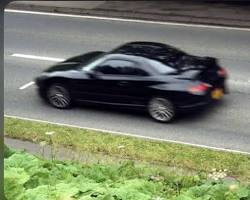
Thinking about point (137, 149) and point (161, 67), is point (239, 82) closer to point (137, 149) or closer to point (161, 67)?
point (161, 67)

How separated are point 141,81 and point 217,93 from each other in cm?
161

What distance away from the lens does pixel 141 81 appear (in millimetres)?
11367

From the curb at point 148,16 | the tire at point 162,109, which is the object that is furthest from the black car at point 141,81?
the curb at point 148,16

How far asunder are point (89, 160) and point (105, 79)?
3054 millimetres

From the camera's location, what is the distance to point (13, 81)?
13.6 metres

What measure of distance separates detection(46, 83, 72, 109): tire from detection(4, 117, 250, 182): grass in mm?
1307

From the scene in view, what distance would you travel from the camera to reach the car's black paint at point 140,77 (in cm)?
1116

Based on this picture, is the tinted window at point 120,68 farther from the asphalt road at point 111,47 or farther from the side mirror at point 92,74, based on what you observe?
the asphalt road at point 111,47

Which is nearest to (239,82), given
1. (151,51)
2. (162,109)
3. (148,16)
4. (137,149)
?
(151,51)

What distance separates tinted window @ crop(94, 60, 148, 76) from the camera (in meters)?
11.4

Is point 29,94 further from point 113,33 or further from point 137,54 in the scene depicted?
point 113,33

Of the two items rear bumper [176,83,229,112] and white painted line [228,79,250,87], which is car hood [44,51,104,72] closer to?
rear bumper [176,83,229,112]

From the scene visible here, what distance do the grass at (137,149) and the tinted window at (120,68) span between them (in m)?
1.62

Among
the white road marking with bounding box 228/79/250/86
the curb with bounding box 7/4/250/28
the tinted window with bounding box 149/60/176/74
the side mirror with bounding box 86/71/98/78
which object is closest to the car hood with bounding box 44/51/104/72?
the side mirror with bounding box 86/71/98/78
